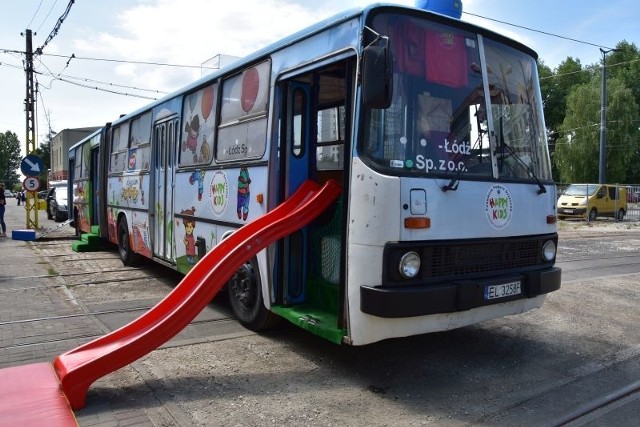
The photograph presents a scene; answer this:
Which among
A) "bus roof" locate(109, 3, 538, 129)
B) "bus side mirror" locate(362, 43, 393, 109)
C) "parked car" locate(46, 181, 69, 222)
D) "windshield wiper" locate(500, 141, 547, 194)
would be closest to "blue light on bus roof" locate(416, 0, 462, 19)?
"bus roof" locate(109, 3, 538, 129)

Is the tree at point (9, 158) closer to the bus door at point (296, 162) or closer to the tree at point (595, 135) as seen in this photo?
the tree at point (595, 135)

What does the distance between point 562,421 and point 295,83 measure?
356 cm

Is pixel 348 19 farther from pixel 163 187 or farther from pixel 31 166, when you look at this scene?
pixel 31 166

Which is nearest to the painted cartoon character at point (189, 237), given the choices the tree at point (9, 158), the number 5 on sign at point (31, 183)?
the number 5 on sign at point (31, 183)

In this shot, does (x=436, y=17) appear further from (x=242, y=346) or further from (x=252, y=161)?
(x=242, y=346)

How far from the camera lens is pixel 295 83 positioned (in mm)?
5039

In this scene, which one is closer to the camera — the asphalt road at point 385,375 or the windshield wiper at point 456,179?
the asphalt road at point 385,375

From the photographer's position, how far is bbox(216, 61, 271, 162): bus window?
5.25m

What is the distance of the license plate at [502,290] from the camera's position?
4.22 meters

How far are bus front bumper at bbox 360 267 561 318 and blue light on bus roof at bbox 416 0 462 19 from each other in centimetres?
230

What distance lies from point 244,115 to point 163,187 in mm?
2878

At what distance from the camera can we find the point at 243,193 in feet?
18.0

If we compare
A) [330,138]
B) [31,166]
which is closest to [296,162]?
[330,138]

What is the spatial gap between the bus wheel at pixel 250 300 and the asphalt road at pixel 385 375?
0.58 feet
